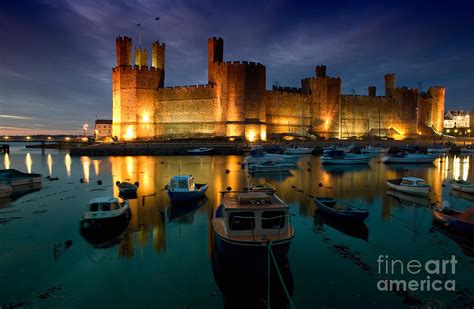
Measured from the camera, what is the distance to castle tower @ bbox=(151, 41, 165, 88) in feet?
130

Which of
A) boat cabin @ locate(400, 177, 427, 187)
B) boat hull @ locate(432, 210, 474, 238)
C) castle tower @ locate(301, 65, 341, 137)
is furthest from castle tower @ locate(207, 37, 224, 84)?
boat hull @ locate(432, 210, 474, 238)

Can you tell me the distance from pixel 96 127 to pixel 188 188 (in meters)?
64.1

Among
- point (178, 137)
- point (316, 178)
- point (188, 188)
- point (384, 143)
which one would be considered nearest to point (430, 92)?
point (384, 143)

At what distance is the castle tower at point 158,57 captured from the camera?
3950cm

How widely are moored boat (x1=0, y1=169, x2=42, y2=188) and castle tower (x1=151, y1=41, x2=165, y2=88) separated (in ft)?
79.0

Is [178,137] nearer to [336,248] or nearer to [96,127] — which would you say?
[336,248]

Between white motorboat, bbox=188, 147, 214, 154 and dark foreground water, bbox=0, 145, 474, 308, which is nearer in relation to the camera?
dark foreground water, bbox=0, 145, 474, 308

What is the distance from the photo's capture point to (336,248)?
8070mm

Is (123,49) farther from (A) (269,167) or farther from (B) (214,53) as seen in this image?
(A) (269,167)

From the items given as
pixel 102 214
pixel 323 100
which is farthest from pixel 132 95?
pixel 102 214

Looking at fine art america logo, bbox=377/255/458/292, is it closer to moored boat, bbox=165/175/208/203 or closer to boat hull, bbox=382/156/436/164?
moored boat, bbox=165/175/208/203

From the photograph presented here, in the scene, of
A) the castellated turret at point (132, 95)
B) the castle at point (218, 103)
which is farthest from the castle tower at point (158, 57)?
the castellated turret at point (132, 95)

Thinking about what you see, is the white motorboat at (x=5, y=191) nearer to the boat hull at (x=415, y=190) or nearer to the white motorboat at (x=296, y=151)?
the boat hull at (x=415, y=190)

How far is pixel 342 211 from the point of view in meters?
9.89
